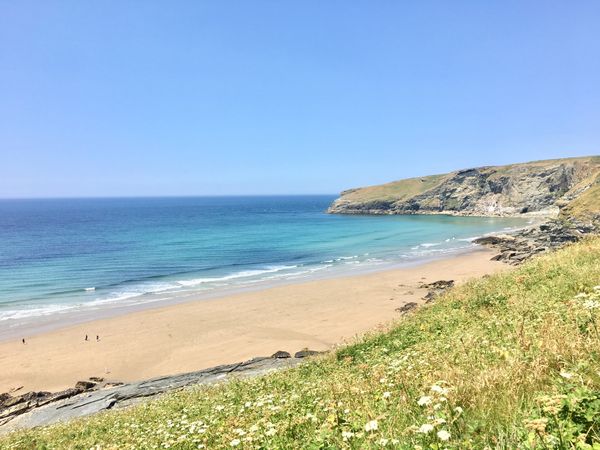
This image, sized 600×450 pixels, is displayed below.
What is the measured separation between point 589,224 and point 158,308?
54.9 metres

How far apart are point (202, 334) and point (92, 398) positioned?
10649 mm

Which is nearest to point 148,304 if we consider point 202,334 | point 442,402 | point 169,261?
point 202,334

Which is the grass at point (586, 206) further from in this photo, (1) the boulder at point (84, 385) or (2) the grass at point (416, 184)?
(2) the grass at point (416, 184)

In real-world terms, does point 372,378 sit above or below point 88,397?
above

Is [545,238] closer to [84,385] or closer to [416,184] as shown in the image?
[84,385]

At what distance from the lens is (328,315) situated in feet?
95.1

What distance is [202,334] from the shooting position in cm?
2633

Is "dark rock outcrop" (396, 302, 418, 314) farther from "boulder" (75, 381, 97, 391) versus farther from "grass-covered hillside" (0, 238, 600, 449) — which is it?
"boulder" (75, 381, 97, 391)

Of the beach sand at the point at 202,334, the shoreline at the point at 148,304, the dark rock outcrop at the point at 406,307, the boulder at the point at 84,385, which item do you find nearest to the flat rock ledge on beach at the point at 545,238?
the shoreline at the point at 148,304

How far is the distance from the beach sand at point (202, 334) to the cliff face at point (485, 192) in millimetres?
87552

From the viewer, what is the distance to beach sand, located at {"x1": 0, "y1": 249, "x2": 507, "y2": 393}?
21.7 metres

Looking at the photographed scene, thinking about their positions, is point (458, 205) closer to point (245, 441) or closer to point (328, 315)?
point (328, 315)

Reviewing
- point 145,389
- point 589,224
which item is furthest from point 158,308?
point 589,224

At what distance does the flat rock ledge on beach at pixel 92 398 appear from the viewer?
14547 mm
